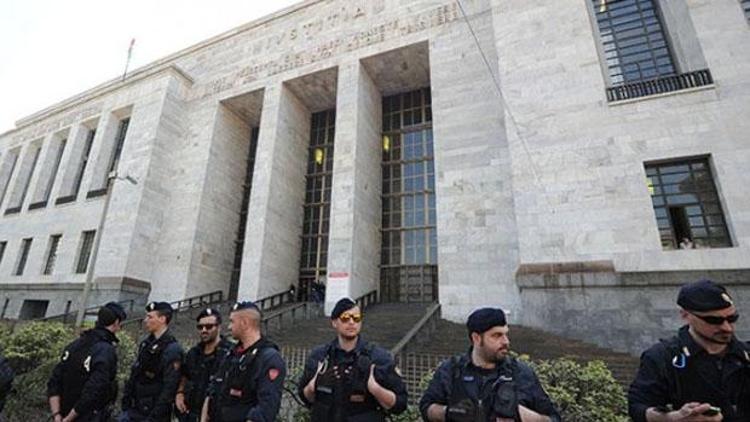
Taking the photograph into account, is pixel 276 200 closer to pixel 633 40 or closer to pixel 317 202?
pixel 317 202

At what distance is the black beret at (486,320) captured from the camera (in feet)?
8.48

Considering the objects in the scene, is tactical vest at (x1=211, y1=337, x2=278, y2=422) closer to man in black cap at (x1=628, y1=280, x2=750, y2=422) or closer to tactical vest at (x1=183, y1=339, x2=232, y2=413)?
tactical vest at (x1=183, y1=339, x2=232, y2=413)

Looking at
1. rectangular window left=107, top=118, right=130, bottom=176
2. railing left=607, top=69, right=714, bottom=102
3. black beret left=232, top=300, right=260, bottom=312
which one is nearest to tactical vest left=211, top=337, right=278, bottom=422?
black beret left=232, top=300, right=260, bottom=312

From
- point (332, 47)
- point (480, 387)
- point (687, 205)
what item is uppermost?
point (332, 47)

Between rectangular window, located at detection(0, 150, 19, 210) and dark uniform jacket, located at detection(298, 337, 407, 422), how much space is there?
124 feet

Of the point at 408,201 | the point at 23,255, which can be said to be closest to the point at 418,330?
the point at 408,201

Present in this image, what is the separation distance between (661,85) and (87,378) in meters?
15.3

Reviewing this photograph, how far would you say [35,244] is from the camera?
77.6 ft

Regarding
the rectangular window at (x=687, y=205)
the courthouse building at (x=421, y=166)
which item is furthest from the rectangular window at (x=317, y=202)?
the rectangular window at (x=687, y=205)

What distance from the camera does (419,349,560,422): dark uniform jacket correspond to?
7.97 feet

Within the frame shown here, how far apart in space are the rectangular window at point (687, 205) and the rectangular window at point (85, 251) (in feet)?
86.5

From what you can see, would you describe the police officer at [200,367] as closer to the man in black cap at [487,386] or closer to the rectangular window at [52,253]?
the man in black cap at [487,386]

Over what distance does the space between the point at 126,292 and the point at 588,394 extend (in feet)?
67.4

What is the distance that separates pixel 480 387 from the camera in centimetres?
254
